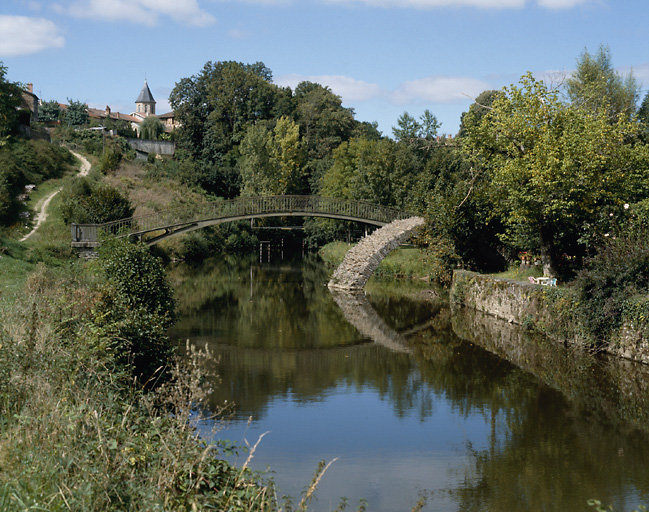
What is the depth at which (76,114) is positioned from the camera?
74.4 meters

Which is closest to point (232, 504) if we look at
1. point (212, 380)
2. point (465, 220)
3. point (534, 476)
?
point (534, 476)

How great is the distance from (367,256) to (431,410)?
1933 cm

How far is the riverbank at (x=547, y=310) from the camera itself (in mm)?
16156

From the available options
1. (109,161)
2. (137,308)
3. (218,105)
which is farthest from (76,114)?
(137,308)

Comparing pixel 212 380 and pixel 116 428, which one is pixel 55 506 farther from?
pixel 212 380

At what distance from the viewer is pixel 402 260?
1507 inches

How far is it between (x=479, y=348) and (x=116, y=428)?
45.4 ft

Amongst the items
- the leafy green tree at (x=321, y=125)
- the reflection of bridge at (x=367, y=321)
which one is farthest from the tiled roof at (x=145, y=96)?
the reflection of bridge at (x=367, y=321)

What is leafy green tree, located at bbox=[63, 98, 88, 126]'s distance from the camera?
74125mm

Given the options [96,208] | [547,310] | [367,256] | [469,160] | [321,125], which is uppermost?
[321,125]

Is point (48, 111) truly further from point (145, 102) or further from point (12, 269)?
point (12, 269)

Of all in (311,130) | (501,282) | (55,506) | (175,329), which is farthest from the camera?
(311,130)

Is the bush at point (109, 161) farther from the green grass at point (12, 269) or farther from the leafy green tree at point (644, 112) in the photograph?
the leafy green tree at point (644, 112)

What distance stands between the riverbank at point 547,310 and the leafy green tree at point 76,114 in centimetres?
5987
